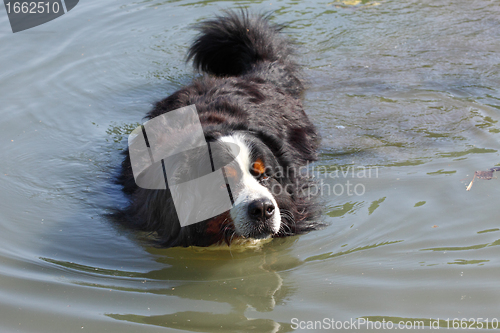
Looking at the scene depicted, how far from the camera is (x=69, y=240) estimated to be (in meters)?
3.60

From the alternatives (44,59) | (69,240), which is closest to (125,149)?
(69,240)

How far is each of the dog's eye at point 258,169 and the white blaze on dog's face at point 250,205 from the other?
11 millimetres

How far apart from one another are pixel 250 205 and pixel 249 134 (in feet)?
2.07

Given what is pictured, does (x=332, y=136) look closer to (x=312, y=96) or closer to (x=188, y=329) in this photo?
(x=312, y=96)

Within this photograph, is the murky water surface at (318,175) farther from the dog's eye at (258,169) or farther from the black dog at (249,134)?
the dog's eye at (258,169)

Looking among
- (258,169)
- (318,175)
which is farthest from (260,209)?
(318,175)

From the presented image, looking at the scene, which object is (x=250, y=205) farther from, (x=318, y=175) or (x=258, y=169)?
(x=318, y=175)

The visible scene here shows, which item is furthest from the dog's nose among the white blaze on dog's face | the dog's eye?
the dog's eye

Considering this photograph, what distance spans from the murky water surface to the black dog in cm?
17

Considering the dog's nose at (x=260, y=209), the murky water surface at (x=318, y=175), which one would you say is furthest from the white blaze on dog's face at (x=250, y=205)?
the murky water surface at (x=318, y=175)

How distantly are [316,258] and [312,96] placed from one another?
9.49 feet

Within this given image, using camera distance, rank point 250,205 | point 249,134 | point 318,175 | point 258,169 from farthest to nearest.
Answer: point 318,175 < point 249,134 < point 258,169 < point 250,205

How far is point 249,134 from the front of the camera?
354 centimetres

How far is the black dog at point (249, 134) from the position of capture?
3.28m
